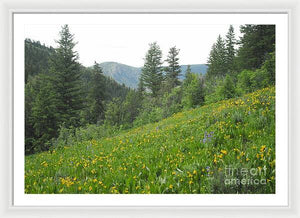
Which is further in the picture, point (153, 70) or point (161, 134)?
point (153, 70)

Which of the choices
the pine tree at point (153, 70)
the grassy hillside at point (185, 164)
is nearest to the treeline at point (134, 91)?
the pine tree at point (153, 70)

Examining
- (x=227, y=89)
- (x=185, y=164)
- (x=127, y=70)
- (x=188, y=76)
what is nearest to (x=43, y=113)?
(x=127, y=70)

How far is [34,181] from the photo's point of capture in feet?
11.3

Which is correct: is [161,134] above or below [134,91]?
below

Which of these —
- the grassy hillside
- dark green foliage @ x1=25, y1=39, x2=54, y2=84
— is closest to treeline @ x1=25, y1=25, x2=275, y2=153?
dark green foliage @ x1=25, y1=39, x2=54, y2=84

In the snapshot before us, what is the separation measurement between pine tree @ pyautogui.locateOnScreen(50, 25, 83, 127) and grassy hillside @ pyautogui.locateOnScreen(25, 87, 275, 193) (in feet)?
7.64

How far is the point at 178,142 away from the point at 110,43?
8.63 feet

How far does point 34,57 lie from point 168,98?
4626mm

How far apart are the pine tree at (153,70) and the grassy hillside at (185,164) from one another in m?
2.09

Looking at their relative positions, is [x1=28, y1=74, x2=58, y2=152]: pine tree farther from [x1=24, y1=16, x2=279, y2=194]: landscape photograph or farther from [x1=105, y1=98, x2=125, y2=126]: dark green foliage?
[x1=105, y1=98, x2=125, y2=126]: dark green foliage

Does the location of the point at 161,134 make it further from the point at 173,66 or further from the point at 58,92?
the point at 58,92

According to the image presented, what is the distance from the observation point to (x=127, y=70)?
5.59 meters
